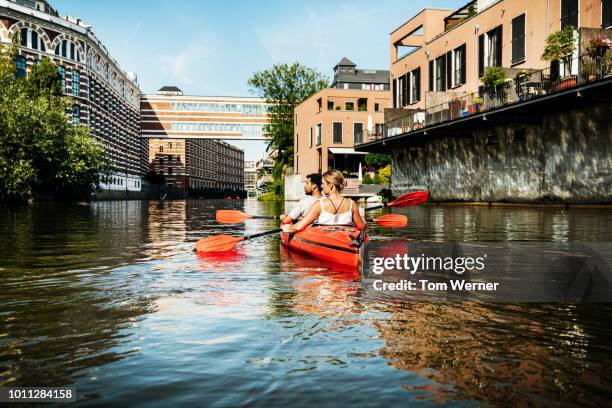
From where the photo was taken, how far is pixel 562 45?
2130 cm

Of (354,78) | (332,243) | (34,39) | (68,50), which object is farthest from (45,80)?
(354,78)

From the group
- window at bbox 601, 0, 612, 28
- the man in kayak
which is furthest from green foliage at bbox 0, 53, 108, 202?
window at bbox 601, 0, 612, 28

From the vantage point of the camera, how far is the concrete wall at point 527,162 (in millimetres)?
20656

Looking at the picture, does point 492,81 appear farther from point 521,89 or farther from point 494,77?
point 521,89

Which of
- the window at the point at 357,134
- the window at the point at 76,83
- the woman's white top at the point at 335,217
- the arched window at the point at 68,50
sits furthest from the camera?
the window at the point at 76,83

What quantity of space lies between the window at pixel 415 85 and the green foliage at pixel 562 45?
15560mm

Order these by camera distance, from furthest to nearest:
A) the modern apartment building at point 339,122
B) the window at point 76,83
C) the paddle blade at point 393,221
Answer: the window at point 76,83, the modern apartment building at point 339,122, the paddle blade at point 393,221

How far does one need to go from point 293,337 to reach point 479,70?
91.6 feet

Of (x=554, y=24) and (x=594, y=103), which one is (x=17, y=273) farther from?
(x=554, y=24)

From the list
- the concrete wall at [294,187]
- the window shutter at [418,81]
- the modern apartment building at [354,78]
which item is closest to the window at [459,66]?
the window shutter at [418,81]

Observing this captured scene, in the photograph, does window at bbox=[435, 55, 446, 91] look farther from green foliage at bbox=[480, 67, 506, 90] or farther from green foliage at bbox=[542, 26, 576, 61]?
green foliage at bbox=[542, 26, 576, 61]

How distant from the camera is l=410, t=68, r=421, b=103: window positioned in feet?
121

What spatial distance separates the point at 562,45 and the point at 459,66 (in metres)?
10.9

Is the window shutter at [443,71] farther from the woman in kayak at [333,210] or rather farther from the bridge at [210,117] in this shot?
the bridge at [210,117]
